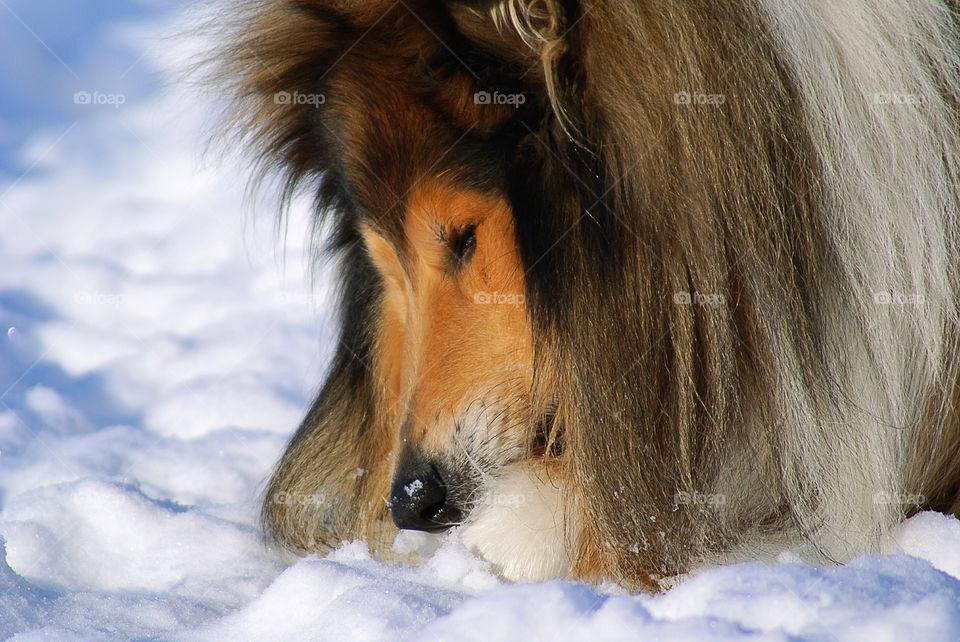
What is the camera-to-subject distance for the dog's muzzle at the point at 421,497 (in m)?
1.95

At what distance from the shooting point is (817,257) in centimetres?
170

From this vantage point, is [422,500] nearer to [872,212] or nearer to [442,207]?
[442,207]

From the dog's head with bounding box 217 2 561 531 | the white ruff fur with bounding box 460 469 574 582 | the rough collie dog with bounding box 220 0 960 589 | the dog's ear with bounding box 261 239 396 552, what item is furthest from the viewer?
the dog's ear with bounding box 261 239 396 552

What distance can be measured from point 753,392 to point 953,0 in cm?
89

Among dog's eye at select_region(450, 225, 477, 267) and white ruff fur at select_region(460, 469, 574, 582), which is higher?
dog's eye at select_region(450, 225, 477, 267)

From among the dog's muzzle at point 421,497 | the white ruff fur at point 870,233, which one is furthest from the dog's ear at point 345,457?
the white ruff fur at point 870,233

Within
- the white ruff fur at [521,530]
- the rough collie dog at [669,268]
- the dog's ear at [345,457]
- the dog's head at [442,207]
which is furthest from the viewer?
the dog's ear at [345,457]

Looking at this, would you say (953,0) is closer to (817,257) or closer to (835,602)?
(817,257)

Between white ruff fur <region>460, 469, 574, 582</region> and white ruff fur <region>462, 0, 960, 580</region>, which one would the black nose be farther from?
white ruff fur <region>462, 0, 960, 580</region>

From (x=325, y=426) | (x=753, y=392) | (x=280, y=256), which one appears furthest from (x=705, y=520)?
(x=280, y=256)

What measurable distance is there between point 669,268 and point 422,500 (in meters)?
0.71

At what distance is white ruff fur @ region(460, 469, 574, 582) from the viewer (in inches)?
76.5

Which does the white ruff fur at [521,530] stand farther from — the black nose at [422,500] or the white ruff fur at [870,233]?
A: the white ruff fur at [870,233]

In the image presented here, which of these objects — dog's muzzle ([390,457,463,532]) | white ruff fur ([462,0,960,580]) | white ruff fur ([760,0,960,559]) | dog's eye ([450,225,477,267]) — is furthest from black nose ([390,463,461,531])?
white ruff fur ([760,0,960,559])
